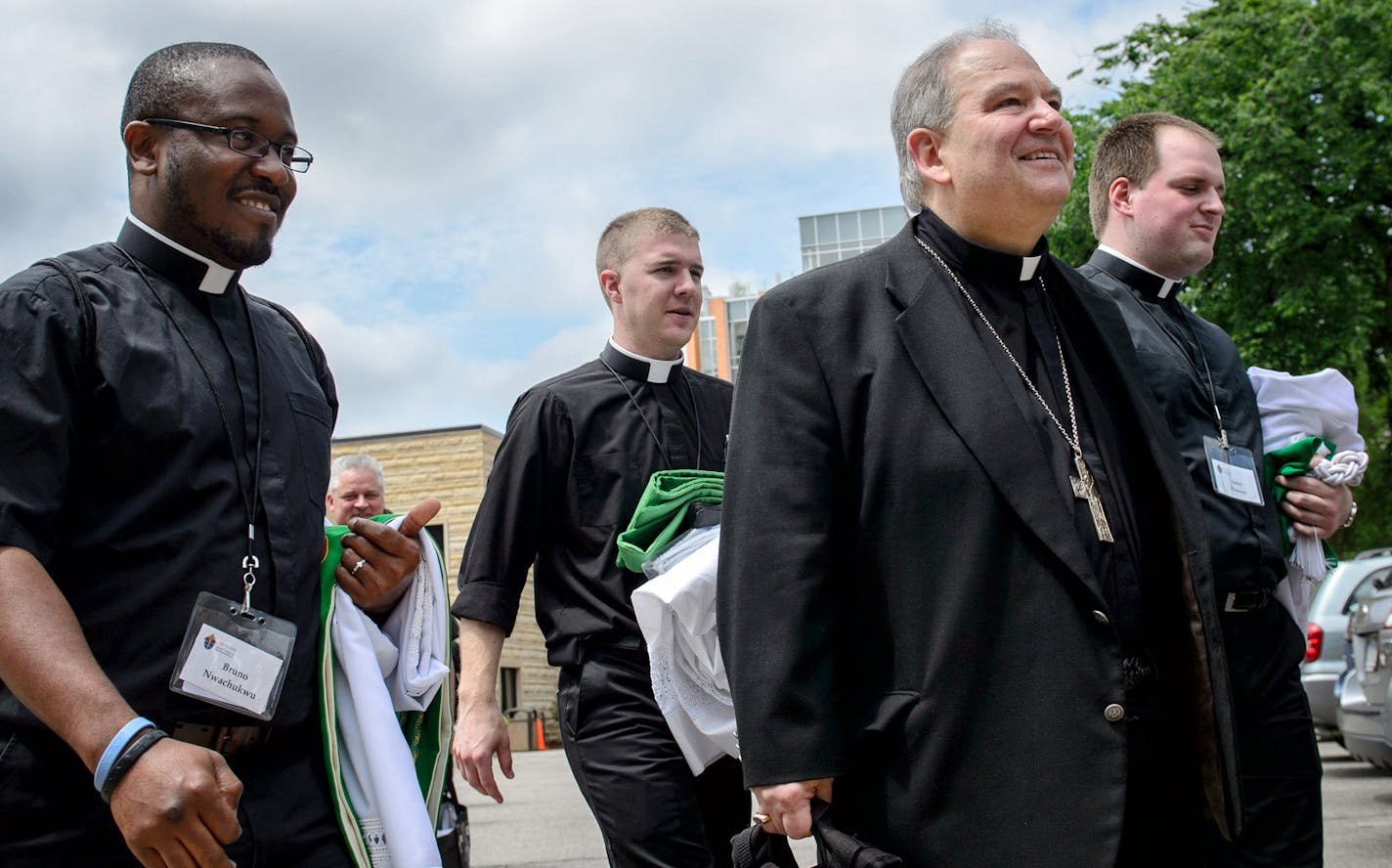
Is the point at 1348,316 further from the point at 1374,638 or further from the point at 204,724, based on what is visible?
the point at 204,724

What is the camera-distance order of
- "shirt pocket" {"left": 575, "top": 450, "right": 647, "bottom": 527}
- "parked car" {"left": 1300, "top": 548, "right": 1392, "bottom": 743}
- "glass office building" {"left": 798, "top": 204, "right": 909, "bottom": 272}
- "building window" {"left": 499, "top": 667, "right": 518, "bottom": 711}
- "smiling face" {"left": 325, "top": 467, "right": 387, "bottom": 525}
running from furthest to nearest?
"glass office building" {"left": 798, "top": 204, "right": 909, "bottom": 272} → "building window" {"left": 499, "top": 667, "right": 518, "bottom": 711} → "parked car" {"left": 1300, "top": 548, "right": 1392, "bottom": 743} → "smiling face" {"left": 325, "top": 467, "right": 387, "bottom": 525} → "shirt pocket" {"left": 575, "top": 450, "right": 647, "bottom": 527}

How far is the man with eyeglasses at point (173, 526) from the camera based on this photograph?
2105 mm

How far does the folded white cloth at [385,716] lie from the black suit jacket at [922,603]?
68 centimetres

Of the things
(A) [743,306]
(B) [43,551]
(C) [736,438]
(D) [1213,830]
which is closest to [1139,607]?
(D) [1213,830]

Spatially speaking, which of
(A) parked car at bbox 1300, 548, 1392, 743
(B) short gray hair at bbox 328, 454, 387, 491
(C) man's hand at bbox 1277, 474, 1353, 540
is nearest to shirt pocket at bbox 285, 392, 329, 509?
(C) man's hand at bbox 1277, 474, 1353, 540

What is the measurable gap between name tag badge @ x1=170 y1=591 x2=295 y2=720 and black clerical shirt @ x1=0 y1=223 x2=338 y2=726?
31 millimetres

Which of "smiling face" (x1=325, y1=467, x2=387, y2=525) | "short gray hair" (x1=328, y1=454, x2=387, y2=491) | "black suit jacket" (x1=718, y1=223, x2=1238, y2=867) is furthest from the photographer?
"short gray hair" (x1=328, y1=454, x2=387, y2=491)

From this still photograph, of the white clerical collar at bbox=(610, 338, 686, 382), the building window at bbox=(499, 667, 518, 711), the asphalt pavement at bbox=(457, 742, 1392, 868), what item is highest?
the white clerical collar at bbox=(610, 338, 686, 382)

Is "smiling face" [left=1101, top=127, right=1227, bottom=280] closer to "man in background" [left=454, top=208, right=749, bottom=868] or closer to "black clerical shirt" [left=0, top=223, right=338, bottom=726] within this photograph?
"man in background" [left=454, top=208, right=749, bottom=868]

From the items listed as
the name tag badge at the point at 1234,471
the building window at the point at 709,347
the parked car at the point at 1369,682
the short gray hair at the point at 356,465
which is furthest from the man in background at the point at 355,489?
the building window at the point at 709,347

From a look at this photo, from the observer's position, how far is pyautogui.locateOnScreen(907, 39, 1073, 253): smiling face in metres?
2.81

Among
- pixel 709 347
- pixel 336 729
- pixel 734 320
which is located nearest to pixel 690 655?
pixel 336 729

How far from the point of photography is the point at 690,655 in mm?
3672

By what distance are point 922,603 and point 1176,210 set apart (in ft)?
7.13
